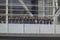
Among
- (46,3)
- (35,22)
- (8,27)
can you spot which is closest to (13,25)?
(8,27)

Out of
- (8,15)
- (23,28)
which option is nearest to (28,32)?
(23,28)

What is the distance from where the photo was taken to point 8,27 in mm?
15914

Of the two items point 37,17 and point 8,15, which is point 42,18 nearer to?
point 37,17

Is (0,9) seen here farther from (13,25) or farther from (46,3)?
(46,3)

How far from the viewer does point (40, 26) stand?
1591 centimetres

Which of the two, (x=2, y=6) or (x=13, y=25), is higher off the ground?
(x=2, y=6)

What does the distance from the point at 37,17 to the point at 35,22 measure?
1.12ft

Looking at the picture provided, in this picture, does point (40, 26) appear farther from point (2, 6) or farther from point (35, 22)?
point (2, 6)

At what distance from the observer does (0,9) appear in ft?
52.9

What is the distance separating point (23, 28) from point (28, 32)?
398mm

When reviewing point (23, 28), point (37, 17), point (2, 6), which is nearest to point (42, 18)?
point (37, 17)

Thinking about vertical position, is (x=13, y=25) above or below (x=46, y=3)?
below

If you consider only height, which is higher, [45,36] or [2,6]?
[2,6]

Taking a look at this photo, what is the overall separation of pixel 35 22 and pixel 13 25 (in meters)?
1.37
